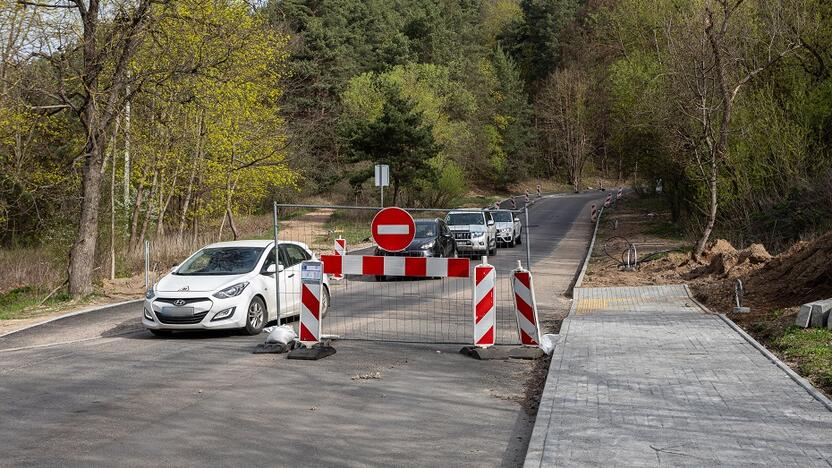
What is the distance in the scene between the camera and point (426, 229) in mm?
24328

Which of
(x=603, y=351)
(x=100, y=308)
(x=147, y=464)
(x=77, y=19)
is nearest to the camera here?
(x=147, y=464)

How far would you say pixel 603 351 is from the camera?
10.9 m

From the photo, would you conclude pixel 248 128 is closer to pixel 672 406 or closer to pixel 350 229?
pixel 350 229

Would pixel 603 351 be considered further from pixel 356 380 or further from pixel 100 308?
pixel 100 308

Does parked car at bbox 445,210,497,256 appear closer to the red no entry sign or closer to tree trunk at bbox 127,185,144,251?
tree trunk at bbox 127,185,144,251

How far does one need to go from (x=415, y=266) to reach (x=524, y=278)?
144 centimetres

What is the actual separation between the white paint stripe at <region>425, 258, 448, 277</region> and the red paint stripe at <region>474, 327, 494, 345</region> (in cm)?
95

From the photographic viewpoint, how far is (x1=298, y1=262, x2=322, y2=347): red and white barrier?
449 inches

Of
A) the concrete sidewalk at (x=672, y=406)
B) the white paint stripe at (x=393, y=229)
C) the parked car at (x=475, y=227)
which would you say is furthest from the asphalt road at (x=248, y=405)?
the parked car at (x=475, y=227)

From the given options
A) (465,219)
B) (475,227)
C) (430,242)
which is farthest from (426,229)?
(465,219)

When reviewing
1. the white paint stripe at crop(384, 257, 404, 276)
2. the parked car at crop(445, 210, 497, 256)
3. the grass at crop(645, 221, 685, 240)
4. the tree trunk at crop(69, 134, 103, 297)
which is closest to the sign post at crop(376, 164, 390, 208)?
the parked car at crop(445, 210, 497, 256)

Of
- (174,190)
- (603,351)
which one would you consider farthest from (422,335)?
(174,190)

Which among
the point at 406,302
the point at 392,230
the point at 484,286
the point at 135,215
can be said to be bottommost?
the point at 406,302

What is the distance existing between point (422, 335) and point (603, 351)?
10.3 feet
